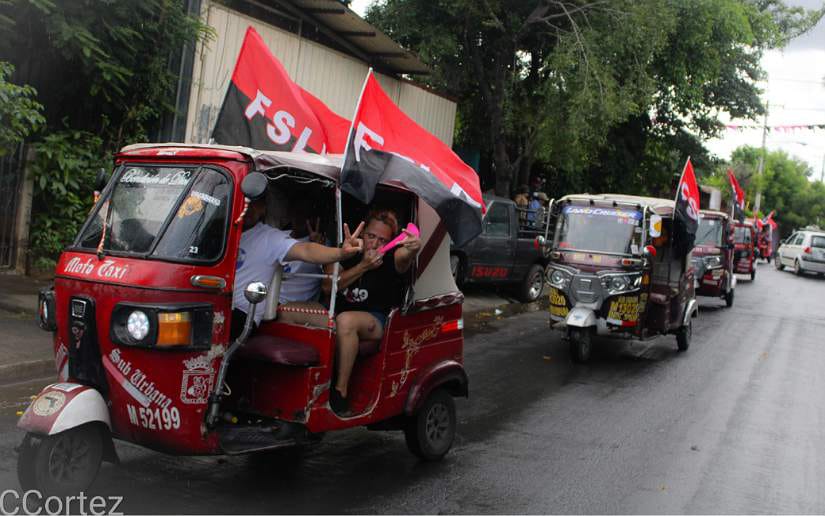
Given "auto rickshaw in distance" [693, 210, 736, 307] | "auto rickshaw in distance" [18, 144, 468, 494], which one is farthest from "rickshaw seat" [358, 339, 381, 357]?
"auto rickshaw in distance" [693, 210, 736, 307]

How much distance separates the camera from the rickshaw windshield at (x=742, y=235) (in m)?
26.3

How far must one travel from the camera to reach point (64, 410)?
429cm

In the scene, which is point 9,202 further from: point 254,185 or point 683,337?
point 683,337

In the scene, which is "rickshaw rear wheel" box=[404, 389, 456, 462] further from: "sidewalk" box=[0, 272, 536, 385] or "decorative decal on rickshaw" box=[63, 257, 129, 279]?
"sidewalk" box=[0, 272, 536, 385]

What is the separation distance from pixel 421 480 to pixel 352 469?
52 centimetres

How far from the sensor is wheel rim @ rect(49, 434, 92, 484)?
4367 millimetres

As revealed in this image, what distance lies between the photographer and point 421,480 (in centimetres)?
575

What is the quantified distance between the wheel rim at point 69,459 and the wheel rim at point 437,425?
253cm

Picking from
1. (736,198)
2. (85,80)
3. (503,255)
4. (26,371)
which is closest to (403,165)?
(26,371)

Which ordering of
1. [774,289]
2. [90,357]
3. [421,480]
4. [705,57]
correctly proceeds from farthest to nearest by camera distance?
1. [774,289]
2. [705,57]
3. [421,480]
4. [90,357]

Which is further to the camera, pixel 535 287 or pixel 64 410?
pixel 535 287

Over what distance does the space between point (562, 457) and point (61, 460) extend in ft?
12.9

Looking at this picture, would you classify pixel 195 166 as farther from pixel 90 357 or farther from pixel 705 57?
pixel 705 57

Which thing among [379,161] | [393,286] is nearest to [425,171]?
[379,161]
